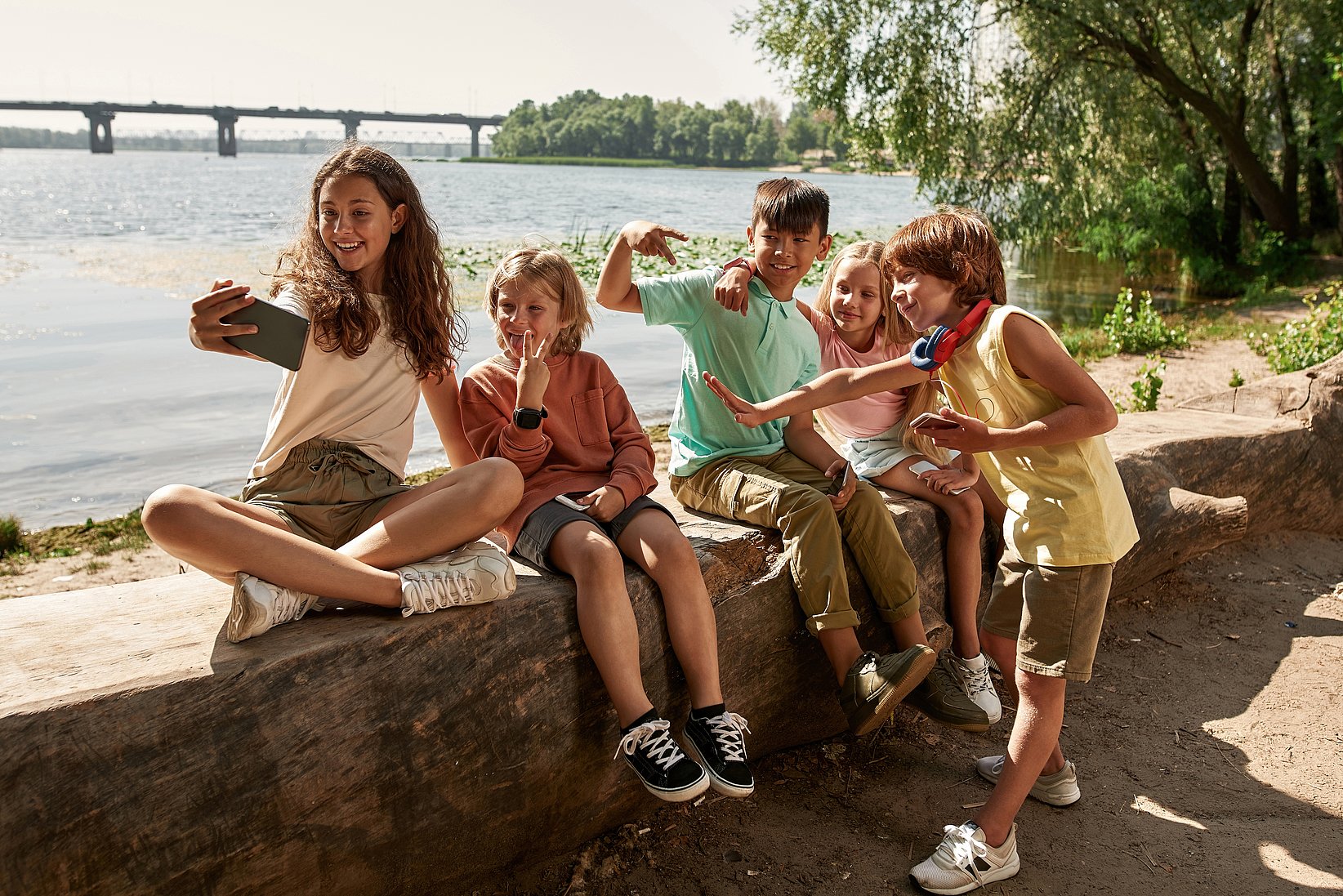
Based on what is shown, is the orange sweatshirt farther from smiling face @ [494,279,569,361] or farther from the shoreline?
the shoreline

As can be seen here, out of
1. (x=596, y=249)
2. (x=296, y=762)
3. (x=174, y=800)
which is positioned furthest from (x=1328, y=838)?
(x=596, y=249)

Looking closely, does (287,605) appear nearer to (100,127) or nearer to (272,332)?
(272,332)

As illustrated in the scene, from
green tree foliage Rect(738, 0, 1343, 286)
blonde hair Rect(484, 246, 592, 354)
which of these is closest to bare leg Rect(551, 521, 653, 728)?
blonde hair Rect(484, 246, 592, 354)

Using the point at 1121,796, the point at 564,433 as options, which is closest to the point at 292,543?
the point at 564,433

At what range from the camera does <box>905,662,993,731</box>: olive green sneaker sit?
2.92 m

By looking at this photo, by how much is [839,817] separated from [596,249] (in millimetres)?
14541

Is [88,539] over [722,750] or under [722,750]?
under

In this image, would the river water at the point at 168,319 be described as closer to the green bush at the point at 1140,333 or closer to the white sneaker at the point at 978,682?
the white sneaker at the point at 978,682

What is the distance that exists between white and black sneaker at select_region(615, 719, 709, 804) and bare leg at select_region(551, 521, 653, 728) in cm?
4

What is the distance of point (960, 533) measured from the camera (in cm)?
336

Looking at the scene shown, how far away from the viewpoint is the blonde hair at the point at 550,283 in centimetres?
303

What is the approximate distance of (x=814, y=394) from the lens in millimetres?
3043

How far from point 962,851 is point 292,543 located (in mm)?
1717

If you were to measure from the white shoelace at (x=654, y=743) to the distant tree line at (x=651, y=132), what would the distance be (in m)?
50.3
